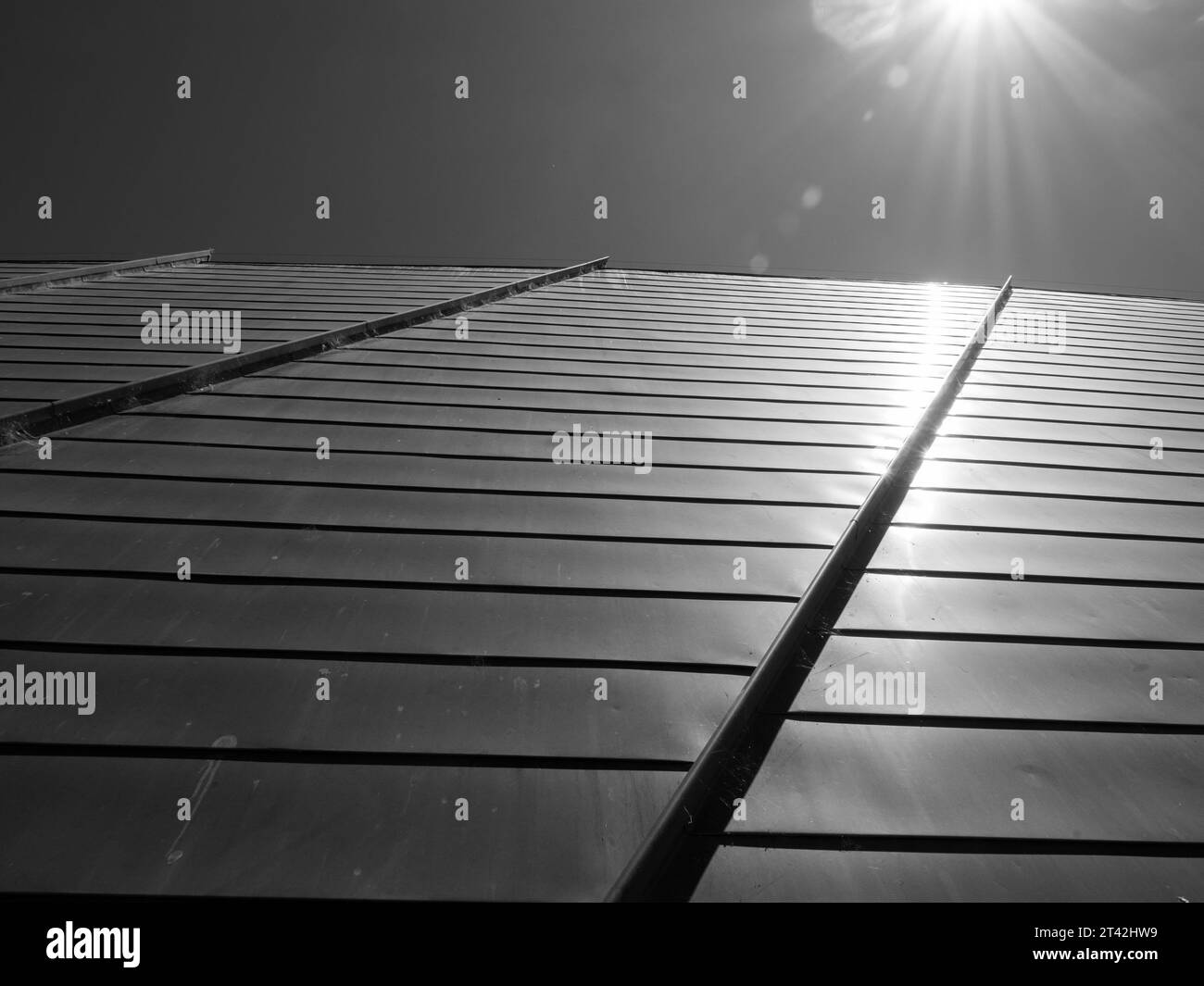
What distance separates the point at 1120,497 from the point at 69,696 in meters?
3.82

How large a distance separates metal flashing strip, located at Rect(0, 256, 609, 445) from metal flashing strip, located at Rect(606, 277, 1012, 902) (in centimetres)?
323

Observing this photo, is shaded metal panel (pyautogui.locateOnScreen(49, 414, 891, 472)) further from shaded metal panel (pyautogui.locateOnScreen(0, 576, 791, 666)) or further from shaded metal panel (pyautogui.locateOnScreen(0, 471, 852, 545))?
shaded metal panel (pyautogui.locateOnScreen(0, 576, 791, 666))

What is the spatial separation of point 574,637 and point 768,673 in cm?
55

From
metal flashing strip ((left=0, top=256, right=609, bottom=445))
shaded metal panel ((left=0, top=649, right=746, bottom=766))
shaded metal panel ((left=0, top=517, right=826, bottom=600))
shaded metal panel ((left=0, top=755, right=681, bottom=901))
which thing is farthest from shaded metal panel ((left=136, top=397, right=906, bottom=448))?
shaded metal panel ((left=0, top=755, right=681, bottom=901))

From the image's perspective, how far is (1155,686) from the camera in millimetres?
2078

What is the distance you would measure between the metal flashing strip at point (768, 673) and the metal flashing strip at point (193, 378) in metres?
3.23

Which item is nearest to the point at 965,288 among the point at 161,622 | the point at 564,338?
the point at 564,338

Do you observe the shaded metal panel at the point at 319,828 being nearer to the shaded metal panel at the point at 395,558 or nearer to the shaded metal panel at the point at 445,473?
the shaded metal panel at the point at 395,558

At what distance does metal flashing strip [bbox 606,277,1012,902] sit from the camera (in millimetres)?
1481

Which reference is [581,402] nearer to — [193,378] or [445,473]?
[445,473]

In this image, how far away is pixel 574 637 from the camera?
2.11 metres

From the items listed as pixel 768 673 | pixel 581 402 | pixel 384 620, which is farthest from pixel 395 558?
pixel 581 402

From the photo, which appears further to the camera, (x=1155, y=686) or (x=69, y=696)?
(x=1155, y=686)
